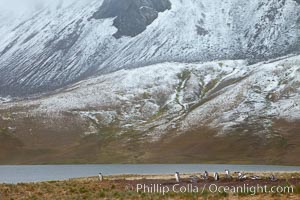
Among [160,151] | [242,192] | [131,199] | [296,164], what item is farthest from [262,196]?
[160,151]

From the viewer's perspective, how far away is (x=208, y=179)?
51.1 meters

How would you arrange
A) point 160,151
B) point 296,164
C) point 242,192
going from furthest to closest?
point 160,151 < point 296,164 < point 242,192

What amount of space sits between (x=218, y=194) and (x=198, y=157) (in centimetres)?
14965

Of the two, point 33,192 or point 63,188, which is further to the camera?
point 63,188

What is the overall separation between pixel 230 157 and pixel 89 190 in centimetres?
14330

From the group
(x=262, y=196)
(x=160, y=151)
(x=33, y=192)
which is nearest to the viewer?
(x=262, y=196)

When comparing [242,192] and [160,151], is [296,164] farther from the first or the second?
[242,192]

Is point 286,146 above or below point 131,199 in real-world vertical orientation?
above

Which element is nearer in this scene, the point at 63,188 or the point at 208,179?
the point at 63,188

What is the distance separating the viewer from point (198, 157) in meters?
182

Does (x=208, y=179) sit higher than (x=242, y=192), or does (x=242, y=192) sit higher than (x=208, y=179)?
(x=208, y=179)

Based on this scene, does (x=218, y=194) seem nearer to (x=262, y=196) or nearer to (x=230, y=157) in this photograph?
(x=262, y=196)

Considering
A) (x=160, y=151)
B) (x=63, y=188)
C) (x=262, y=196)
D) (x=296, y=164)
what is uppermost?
(x=160, y=151)

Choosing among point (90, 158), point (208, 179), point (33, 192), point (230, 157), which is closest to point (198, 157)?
point (230, 157)
